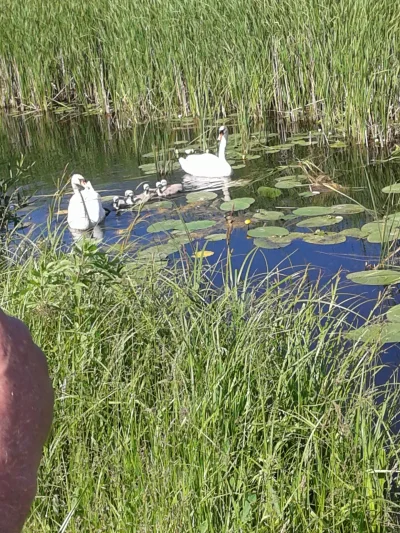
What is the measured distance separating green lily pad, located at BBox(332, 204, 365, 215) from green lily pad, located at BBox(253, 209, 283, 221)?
38 cm

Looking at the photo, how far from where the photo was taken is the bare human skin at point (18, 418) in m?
0.62

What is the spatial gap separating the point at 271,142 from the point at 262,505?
20.2ft

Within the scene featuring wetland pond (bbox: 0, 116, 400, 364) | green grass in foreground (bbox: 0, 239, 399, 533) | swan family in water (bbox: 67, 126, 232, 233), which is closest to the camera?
green grass in foreground (bbox: 0, 239, 399, 533)

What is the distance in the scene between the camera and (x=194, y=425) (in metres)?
2.43

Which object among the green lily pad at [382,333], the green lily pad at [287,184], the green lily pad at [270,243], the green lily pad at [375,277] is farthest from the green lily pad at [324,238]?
the green lily pad at [382,333]

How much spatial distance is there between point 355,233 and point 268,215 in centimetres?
81

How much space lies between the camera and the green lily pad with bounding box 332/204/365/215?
19.7ft

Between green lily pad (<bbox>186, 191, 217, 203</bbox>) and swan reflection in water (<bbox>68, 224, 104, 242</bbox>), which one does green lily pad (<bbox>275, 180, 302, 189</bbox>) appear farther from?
swan reflection in water (<bbox>68, 224, 104, 242</bbox>)

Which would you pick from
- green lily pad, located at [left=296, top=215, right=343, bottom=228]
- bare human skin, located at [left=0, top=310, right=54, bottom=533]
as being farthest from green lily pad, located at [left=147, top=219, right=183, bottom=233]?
bare human skin, located at [left=0, top=310, right=54, bottom=533]

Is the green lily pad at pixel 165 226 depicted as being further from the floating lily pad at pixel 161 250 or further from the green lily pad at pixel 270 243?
the green lily pad at pixel 270 243

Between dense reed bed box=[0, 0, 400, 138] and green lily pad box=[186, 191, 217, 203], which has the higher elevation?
dense reed bed box=[0, 0, 400, 138]

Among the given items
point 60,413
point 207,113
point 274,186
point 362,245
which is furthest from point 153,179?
point 60,413

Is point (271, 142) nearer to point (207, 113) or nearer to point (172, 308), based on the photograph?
point (207, 113)

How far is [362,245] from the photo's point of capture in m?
5.36
